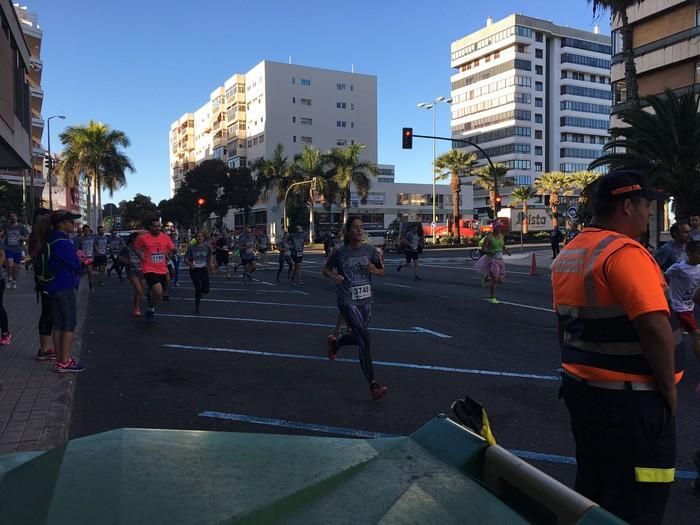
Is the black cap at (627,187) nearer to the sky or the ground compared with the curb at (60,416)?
nearer to the sky

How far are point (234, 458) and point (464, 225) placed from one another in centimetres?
5713

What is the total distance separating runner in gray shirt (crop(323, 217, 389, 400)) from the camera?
19.4ft

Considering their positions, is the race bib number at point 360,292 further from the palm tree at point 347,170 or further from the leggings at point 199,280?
the palm tree at point 347,170

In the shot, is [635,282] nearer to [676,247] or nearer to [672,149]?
[676,247]

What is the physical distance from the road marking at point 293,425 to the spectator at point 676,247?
4581mm

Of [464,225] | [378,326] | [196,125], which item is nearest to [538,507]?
[378,326]

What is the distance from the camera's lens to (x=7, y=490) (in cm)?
155

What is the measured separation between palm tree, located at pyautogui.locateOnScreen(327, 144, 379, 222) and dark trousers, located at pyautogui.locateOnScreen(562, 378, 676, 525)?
54950mm

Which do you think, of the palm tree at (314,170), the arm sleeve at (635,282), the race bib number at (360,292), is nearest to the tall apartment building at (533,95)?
the palm tree at (314,170)

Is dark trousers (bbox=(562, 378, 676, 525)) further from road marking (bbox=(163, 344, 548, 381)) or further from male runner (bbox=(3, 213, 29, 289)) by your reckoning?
male runner (bbox=(3, 213, 29, 289))

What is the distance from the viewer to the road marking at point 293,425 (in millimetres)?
4832

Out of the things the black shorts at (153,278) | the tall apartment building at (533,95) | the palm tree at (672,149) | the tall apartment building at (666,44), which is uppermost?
the tall apartment building at (533,95)

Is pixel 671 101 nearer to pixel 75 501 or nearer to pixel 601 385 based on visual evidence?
pixel 601 385

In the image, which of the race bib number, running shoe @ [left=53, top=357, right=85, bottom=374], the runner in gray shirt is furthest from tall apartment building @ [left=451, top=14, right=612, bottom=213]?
running shoe @ [left=53, top=357, right=85, bottom=374]
